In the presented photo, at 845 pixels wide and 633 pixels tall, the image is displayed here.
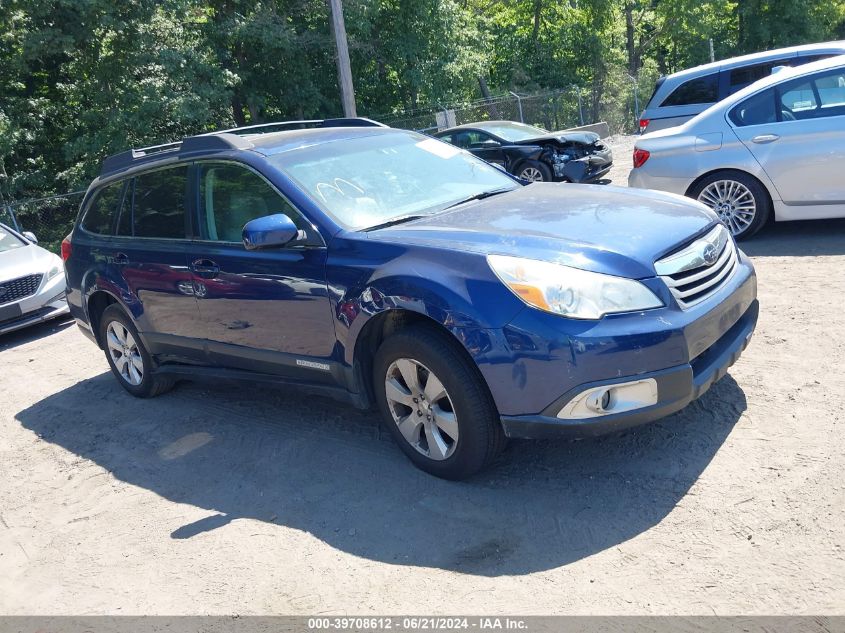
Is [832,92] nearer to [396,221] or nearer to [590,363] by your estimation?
[396,221]

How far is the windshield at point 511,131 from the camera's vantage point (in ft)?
45.9

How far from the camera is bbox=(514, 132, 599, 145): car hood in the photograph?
43.6 feet

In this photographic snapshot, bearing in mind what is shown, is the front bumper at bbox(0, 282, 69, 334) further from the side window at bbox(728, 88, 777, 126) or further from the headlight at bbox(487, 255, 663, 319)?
the side window at bbox(728, 88, 777, 126)

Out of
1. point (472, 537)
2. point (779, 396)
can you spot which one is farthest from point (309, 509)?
point (779, 396)

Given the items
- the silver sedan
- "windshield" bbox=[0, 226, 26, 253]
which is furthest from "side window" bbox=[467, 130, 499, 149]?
"windshield" bbox=[0, 226, 26, 253]

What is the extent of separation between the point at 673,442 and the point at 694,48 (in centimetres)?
3708

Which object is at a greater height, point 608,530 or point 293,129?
point 293,129

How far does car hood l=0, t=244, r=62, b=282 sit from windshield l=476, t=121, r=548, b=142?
763 cm

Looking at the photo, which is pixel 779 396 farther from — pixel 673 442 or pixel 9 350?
pixel 9 350

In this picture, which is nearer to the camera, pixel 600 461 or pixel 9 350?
pixel 600 461

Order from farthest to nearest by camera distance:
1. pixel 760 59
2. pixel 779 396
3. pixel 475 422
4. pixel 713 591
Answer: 1. pixel 760 59
2. pixel 779 396
3. pixel 475 422
4. pixel 713 591

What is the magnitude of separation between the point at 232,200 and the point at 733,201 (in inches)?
195

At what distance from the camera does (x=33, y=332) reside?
387 inches

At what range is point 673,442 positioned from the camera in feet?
13.4
